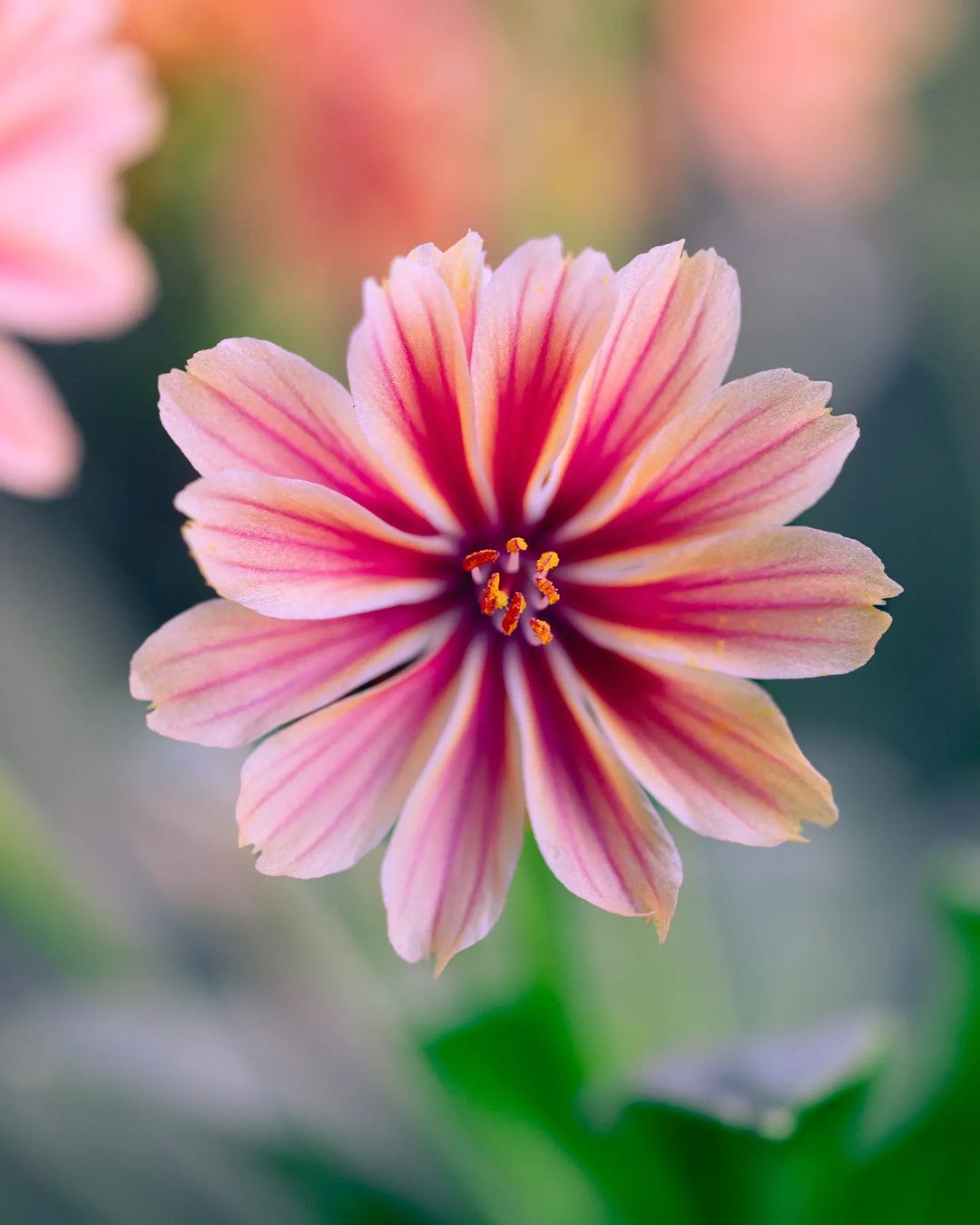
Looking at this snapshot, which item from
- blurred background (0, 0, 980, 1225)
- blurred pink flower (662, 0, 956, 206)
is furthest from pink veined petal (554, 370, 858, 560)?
blurred pink flower (662, 0, 956, 206)

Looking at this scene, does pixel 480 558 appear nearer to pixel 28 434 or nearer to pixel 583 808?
pixel 583 808

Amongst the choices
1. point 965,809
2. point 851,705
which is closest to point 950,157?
point 851,705

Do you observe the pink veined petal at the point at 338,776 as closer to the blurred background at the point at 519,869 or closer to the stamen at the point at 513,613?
the stamen at the point at 513,613

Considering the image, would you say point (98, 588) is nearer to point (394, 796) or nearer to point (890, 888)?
point (890, 888)

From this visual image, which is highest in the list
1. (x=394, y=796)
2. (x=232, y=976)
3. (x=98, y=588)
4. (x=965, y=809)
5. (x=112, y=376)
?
(x=112, y=376)

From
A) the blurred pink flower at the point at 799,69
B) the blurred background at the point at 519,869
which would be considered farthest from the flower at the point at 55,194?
the blurred pink flower at the point at 799,69

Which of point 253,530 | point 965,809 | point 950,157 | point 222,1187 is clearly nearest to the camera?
point 253,530

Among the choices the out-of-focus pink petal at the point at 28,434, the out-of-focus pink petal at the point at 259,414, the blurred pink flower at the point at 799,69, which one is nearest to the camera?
the out-of-focus pink petal at the point at 259,414

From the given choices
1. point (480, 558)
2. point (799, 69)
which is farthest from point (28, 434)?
point (799, 69)
